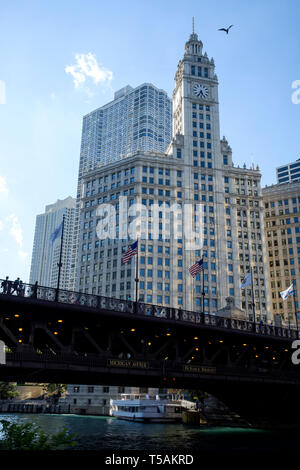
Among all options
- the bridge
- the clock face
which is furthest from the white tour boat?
the clock face

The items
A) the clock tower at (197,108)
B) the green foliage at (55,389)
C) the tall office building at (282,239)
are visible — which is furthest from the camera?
the tall office building at (282,239)

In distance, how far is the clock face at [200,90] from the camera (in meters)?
135

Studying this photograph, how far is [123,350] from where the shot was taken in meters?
43.1

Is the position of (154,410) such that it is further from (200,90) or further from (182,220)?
(200,90)

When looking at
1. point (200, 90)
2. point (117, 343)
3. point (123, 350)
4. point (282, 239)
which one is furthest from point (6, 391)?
point (200, 90)

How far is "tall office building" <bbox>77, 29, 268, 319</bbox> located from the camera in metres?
111

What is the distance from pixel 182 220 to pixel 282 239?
39200mm

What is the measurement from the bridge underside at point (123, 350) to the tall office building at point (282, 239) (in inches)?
3087

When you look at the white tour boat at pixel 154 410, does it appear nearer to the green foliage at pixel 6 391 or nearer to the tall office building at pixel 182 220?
the tall office building at pixel 182 220

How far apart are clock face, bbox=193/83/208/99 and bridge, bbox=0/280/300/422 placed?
99444 mm

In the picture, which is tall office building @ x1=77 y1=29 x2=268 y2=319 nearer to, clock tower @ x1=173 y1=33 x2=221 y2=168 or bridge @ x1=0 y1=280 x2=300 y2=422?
clock tower @ x1=173 y1=33 x2=221 y2=168

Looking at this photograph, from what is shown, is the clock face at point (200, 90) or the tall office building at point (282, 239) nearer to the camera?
the tall office building at point (282, 239)

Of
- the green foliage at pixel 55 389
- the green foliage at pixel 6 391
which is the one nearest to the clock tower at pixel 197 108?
the green foliage at pixel 55 389
